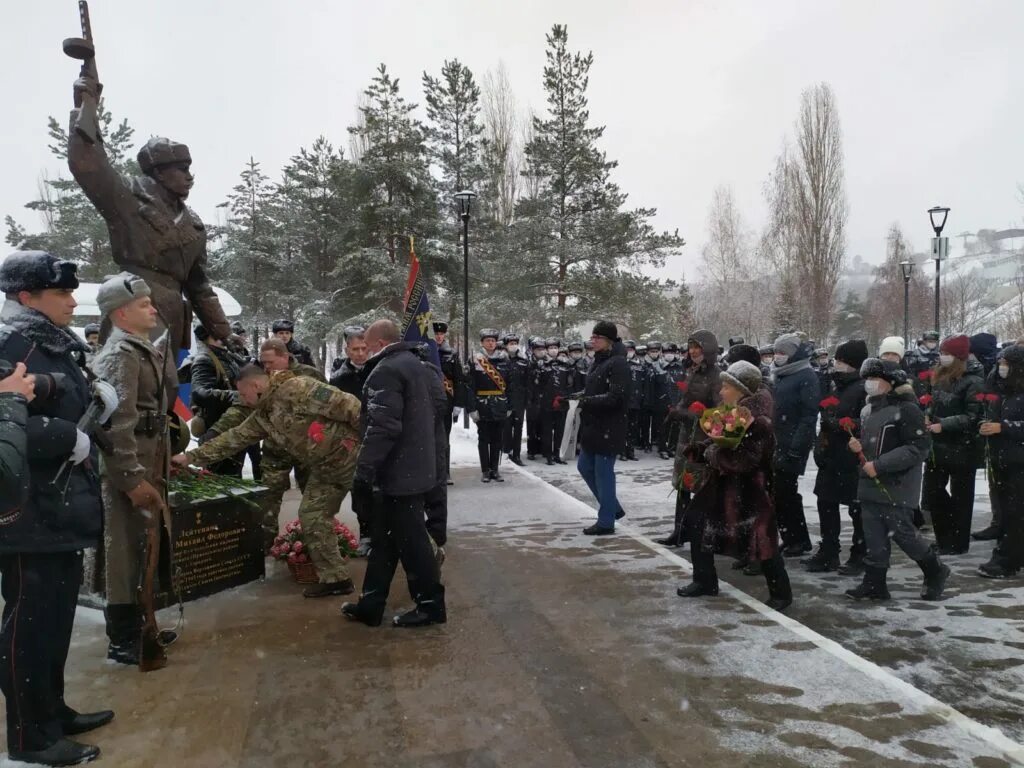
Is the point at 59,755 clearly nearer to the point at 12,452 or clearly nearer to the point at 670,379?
the point at 12,452

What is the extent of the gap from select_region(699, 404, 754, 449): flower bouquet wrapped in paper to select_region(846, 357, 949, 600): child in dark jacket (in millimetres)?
1028

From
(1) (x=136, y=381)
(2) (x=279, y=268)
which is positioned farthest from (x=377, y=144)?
(1) (x=136, y=381)

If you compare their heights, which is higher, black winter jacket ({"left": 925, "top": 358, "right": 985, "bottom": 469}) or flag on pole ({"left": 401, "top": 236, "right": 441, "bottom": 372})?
flag on pole ({"left": 401, "top": 236, "right": 441, "bottom": 372})

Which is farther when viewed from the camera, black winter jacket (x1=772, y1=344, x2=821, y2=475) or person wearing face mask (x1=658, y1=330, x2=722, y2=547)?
person wearing face mask (x1=658, y1=330, x2=722, y2=547)

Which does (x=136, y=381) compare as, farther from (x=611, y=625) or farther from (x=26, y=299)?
(x=611, y=625)

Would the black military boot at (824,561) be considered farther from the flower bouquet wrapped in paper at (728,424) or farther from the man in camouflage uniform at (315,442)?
the man in camouflage uniform at (315,442)

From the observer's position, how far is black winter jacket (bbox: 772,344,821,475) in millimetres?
6105

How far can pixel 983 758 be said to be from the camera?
294cm

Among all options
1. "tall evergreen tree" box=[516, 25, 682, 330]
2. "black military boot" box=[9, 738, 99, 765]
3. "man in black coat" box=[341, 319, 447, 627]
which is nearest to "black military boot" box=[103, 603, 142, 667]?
"black military boot" box=[9, 738, 99, 765]

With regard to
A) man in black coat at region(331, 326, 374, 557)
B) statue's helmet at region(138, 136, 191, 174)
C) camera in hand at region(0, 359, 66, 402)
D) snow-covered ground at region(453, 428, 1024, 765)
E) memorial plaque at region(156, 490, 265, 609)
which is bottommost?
snow-covered ground at region(453, 428, 1024, 765)

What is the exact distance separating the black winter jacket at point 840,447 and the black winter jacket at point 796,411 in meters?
0.14

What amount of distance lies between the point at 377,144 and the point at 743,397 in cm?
2205

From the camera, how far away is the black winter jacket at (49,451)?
276 cm

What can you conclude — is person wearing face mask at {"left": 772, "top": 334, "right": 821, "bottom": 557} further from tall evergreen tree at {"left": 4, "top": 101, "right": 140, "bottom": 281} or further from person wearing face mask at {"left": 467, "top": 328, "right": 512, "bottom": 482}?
tall evergreen tree at {"left": 4, "top": 101, "right": 140, "bottom": 281}
